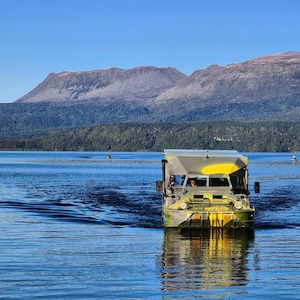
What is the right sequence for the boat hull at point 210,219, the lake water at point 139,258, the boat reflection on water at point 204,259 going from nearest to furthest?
the lake water at point 139,258 < the boat reflection on water at point 204,259 < the boat hull at point 210,219

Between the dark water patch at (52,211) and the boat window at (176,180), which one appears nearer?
the boat window at (176,180)

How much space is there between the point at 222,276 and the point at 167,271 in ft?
5.37

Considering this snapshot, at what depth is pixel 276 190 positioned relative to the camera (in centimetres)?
7306

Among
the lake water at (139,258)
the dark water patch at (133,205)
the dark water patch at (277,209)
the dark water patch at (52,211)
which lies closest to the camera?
the lake water at (139,258)

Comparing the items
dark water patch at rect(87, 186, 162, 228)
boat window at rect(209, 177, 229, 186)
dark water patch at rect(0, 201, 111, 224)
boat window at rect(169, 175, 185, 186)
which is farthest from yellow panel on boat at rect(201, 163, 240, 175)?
dark water patch at rect(0, 201, 111, 224)

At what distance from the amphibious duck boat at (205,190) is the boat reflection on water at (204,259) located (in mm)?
538

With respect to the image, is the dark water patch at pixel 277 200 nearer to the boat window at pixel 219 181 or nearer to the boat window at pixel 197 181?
the boat window at pixel 219 181

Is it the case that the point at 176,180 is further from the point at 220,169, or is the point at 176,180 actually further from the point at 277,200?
the point at 277,200

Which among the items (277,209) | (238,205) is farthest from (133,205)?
(238,205)

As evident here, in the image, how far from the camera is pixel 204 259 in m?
26.3

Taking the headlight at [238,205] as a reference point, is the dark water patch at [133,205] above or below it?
below

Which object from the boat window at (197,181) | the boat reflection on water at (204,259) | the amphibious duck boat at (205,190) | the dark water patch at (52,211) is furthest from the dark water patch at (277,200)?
the boat reflection on water at (204,259)

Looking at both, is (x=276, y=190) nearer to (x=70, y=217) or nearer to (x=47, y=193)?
(x=47, y=193)

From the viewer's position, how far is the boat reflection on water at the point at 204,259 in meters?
22.0
